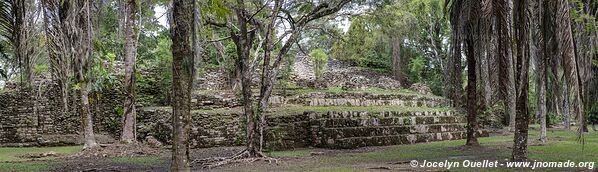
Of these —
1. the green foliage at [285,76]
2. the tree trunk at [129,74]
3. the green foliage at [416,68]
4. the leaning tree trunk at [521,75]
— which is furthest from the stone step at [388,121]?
the green foliage at [416,68]

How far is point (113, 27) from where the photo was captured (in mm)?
22859

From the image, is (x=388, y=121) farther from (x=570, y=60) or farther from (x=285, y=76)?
(x=570, y=60)

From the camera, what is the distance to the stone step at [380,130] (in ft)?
45.2

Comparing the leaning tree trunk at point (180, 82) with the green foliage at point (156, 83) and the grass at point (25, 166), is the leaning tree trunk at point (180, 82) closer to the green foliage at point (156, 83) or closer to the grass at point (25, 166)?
the grass at point (25, 166)

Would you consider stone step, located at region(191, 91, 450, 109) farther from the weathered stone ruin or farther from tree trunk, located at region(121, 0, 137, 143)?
tree trunk, located at region(121, 0, 137, 143)

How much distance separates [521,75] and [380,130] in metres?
7.28

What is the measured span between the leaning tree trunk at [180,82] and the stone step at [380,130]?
8.12m

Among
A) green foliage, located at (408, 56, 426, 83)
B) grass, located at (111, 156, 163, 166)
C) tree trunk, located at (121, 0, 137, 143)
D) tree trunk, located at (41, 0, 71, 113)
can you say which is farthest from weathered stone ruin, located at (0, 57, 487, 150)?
tree trunk, located at (41, 0, 71, 113)

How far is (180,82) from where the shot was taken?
5875 mm

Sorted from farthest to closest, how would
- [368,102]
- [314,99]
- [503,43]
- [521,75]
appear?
1. [368,102]
2. [314,99]
3. [521,75]
4. [503,43]

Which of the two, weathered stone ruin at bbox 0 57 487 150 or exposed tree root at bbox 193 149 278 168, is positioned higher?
weathered stone ruin at bbox 0 57 487 150

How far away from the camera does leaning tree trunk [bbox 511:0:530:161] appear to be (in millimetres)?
7672

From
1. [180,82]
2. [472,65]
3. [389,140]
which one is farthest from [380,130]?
[180,82]

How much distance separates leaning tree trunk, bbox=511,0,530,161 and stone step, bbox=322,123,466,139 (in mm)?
6163
